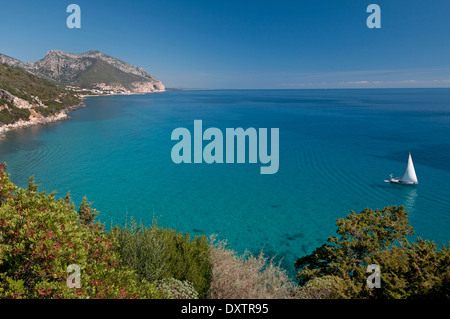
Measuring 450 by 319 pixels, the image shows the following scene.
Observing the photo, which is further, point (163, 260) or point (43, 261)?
point (163, 260)

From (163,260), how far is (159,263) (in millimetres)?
282

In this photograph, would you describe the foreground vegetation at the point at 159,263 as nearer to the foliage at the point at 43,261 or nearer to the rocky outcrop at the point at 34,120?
Answer: the foliage at the point at 43,261

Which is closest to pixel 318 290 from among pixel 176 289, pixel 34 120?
pixel 176 289

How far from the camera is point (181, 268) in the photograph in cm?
1152

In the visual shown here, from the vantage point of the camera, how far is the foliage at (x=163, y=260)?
35.5 feet

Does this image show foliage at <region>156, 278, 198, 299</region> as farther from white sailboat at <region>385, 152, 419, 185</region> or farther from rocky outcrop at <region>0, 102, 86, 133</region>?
rocky outcrop at <region>0, 102, 86, 133</region>

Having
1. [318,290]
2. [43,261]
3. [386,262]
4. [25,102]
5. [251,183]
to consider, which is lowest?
[251,183]

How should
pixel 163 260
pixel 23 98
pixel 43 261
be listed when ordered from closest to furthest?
pixel 43 261 → pixel 163 260 → pixel 23 98

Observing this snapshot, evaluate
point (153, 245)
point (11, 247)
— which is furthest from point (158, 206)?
point (11, 247)

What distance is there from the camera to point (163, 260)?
11.5 metres

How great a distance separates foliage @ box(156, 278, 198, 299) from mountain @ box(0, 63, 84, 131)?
7917 centimetres

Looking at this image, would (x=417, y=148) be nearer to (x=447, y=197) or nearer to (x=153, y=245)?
(x=447, y=197)

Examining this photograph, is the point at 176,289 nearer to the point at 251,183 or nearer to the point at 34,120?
the point at 251,183

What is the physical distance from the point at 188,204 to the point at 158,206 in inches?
150
